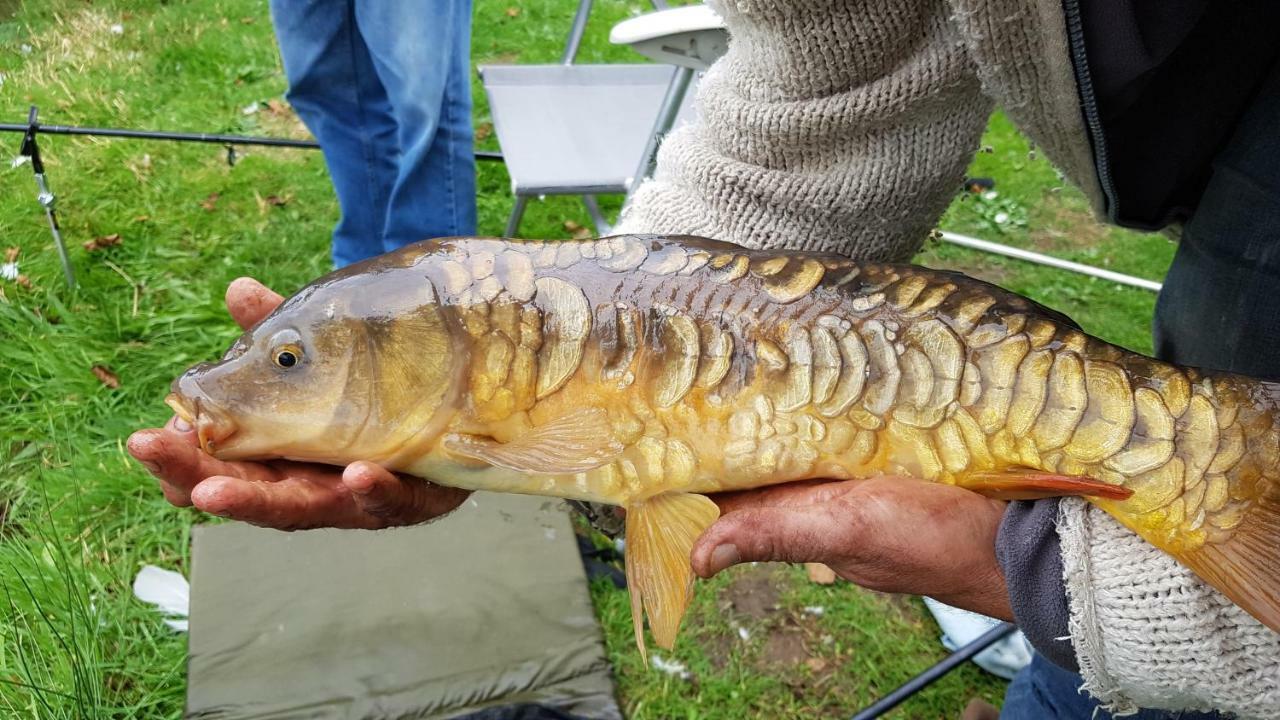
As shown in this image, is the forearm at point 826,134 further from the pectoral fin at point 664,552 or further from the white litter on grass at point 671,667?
the white litter on grass at point 671,667

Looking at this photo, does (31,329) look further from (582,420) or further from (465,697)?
(582,420)

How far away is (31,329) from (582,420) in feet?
9.42

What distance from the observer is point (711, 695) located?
102 inches

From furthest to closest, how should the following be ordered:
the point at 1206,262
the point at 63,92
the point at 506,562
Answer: the point at 63,92, the point at 506,562, the point at 1206,262

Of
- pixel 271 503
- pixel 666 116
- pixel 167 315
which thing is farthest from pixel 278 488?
pixel 167 315

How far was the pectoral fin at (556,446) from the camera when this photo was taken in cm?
135

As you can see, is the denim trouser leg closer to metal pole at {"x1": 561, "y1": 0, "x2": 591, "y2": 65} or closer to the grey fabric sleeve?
the grey fabric sleeve

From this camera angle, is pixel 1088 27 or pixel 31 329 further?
pixel 31 329

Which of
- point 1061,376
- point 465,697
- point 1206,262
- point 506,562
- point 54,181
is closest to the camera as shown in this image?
point 1061,376

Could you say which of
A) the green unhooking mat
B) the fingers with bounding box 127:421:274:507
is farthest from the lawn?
the fingers with bounding box 127:421:274:507

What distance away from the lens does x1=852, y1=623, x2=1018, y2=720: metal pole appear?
2.32 meters

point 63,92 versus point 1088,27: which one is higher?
point 1088,27

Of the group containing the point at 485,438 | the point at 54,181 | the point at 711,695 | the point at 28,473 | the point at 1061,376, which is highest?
the point at 1061,376

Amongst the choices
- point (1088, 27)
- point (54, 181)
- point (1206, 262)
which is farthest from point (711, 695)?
point (54, 181)
